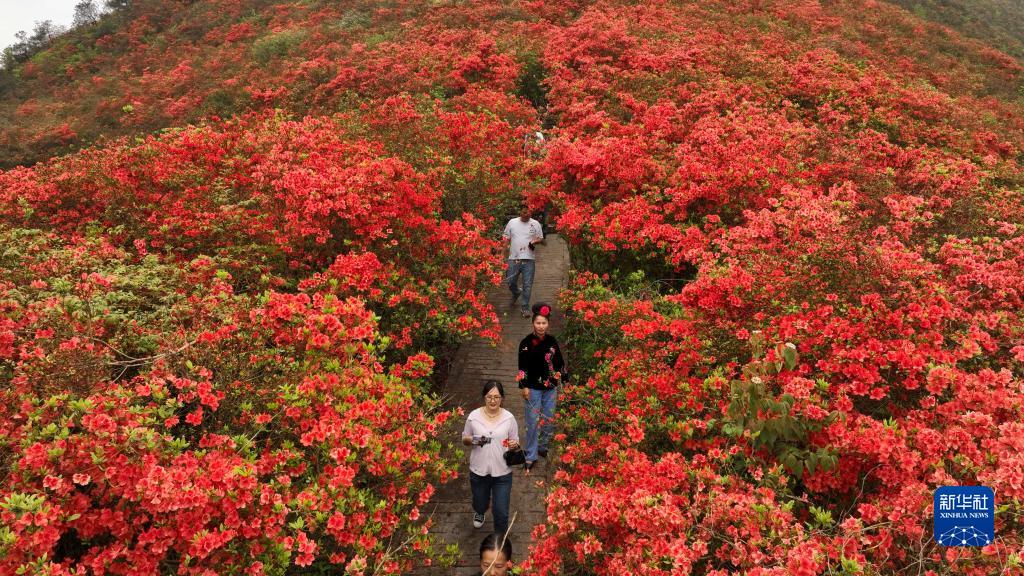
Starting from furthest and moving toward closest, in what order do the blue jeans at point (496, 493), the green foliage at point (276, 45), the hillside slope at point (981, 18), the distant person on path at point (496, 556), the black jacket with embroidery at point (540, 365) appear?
1. the hillside slope at point (981, 18)
2. the green foliage at point (276, 45)
3. the black jacket with embroidery at point (540, 365)
4. the blue jeans at point (496, 493)
5. the distant person on path at point (496, 556)

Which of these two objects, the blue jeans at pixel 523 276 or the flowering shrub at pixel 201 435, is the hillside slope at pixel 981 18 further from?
the flowering shrub at pixel 201 435

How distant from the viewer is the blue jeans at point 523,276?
852 cm

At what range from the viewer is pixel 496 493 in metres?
4.84

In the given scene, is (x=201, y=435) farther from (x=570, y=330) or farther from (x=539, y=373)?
(x=570, y=330)

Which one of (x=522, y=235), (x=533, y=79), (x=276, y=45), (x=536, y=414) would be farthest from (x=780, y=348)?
(x=276, y=45)

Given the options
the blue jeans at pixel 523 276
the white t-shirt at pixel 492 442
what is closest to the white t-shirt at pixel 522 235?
the blue jeans at pixel 523 276

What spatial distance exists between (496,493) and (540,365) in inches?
50.9

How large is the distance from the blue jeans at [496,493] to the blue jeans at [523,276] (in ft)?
13.7

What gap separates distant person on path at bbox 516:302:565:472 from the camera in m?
5.39

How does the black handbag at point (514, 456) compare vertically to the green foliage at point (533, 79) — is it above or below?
below

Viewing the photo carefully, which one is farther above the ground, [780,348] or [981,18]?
[780,348]

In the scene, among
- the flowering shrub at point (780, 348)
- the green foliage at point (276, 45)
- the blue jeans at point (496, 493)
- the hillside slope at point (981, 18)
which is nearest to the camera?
the flowering shrub at point (780, 348)

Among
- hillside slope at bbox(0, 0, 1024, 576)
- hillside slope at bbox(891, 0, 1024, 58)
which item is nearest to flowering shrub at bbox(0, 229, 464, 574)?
hillside slope at bbox(0, 0, 1024, 576)

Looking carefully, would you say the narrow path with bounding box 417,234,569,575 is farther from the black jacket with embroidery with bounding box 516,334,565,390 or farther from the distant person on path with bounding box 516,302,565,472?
the black jacket with embroidery with bounding box 516,334,565,390
